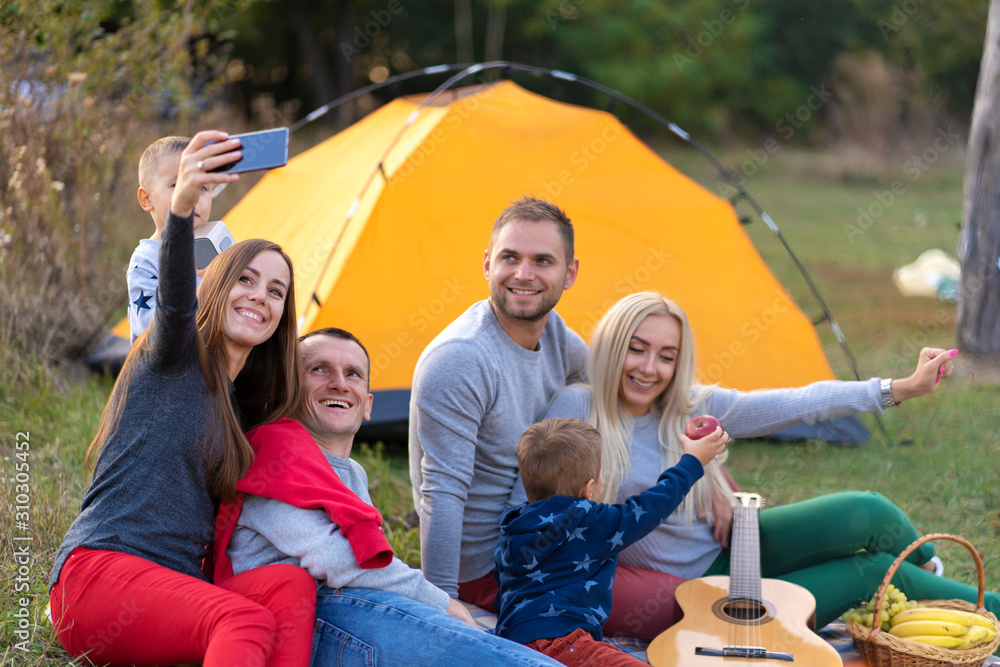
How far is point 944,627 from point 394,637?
4.43ft

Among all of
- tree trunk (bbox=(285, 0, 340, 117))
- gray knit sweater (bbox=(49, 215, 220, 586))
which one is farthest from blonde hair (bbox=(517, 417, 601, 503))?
tree trunk (bbox=(285, 0, 340, 117))

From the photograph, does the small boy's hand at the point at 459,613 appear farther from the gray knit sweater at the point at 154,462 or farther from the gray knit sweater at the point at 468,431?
the gray knit sweater at the point at 154,462

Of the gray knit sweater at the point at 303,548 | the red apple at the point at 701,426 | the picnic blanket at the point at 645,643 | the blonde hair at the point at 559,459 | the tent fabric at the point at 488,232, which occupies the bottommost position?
the picnic blanket at the point at 645,643

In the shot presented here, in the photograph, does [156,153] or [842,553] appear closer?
[156,153]

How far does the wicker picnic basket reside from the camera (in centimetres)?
218

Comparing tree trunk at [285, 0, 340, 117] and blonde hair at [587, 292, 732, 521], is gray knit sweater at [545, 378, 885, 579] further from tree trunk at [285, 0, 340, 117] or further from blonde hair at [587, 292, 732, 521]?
tree trunk at [285, 0, 340, 117]

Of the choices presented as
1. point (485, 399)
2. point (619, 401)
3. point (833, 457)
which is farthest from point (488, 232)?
point (833, 457)

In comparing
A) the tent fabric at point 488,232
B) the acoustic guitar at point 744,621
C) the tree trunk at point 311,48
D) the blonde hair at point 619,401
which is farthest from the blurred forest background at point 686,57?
the acoustic guitar at point 744,621

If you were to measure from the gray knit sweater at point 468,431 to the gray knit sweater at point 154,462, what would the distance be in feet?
1.96

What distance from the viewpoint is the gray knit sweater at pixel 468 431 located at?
7.45 ft

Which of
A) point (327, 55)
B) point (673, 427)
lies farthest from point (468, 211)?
point (327, 55)

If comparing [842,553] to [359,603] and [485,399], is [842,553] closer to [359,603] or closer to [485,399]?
[485,399]

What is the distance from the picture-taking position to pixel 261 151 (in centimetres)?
172

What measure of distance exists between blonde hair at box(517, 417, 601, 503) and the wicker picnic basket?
786mm
